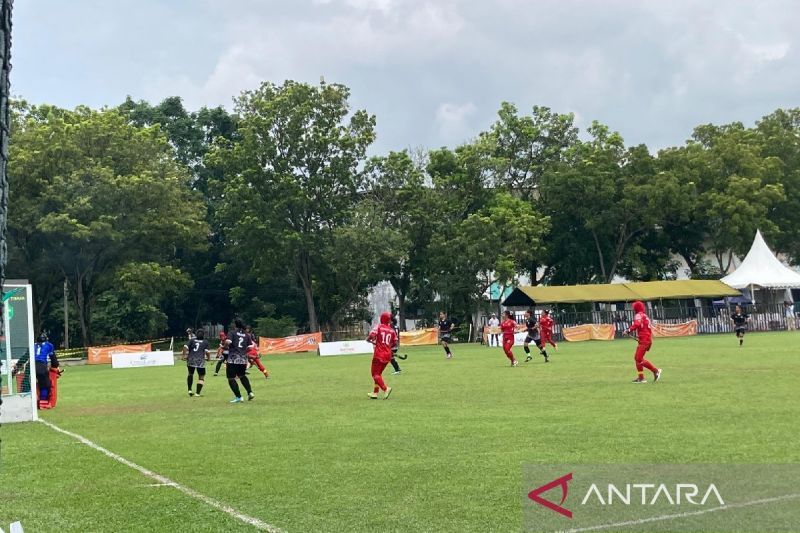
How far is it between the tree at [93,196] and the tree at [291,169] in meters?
3.82

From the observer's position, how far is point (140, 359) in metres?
39.5

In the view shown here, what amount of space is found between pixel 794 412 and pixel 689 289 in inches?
1583

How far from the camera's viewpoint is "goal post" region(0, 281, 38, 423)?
1492cm

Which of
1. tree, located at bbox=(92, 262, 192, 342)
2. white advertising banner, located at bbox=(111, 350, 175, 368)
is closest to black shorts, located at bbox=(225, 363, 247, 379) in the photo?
white advertising banner, located at bbox=(111, 350, 175, 368)

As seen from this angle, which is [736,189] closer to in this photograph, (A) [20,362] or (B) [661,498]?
(A) [20,362]

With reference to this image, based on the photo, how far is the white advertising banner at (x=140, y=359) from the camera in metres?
39.2

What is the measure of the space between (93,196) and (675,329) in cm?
3395

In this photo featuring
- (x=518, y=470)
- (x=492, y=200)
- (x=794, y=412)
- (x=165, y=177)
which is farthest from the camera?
(x=492, y=200)

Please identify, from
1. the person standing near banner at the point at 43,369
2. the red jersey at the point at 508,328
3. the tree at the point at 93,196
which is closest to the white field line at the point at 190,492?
the person standing near banner at the point at 43,369

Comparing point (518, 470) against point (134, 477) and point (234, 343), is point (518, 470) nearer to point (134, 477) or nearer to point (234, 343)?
point (134, 477)

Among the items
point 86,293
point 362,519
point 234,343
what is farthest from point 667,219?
point 362,519

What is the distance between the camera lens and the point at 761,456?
8.46 m

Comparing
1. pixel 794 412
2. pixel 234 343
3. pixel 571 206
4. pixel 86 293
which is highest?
pixel 571 206

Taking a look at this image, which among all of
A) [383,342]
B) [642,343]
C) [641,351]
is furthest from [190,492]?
[642,343]
